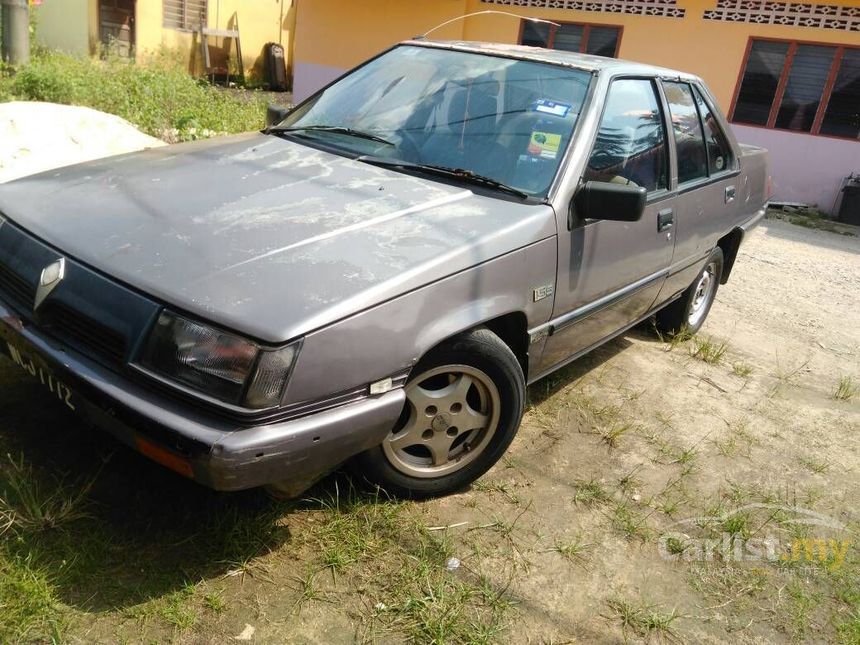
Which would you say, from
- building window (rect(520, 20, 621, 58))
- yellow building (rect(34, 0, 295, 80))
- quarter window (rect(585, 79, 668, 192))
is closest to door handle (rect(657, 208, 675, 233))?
quarter window (rect(585, 79, 668, 192))

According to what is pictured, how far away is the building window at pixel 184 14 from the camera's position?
1588cm

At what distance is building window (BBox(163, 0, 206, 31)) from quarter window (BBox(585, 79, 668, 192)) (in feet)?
49.1

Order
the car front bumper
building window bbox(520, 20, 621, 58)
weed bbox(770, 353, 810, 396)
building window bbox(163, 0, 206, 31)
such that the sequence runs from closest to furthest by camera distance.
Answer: the car front bumper, weed bbox(770, 353, 810, 396), building window bbox(520, 20, 621, 58), building window bbox(163, 0, 206, 31)

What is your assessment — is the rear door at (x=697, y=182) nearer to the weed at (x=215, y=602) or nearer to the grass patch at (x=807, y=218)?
the weed at (x=215, y=602)

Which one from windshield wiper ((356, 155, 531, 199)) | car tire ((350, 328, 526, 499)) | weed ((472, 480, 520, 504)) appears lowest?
weed ((472, 480, 520, 504))

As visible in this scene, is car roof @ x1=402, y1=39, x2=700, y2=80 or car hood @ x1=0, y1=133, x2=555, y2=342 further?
car roof @ x1=402, y1=39, x2=700, y2=80

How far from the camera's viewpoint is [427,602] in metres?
2.32

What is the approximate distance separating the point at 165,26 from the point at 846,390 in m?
15.7

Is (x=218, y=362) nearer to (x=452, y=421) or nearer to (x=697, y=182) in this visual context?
(x=452, y=421)

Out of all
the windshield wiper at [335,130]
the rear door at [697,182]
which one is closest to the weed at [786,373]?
the rear door at [697,182]

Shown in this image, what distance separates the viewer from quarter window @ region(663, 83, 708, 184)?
12.8 feet

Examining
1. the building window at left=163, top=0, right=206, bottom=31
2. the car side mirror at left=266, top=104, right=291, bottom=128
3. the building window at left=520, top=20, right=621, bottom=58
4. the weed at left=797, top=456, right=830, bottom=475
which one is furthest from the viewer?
the building window at left=163, top=0, right=206, bottom=31

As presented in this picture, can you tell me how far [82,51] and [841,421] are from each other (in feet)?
49.0

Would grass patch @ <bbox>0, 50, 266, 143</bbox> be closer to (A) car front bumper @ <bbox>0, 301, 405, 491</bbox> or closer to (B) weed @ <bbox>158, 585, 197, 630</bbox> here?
(A) car front bumper @ <bbox>0, 301, 405, 491</bbox>
